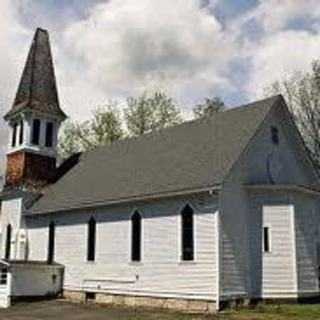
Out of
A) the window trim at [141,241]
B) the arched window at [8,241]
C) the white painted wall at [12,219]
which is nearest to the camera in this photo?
the window trim at [141,241]

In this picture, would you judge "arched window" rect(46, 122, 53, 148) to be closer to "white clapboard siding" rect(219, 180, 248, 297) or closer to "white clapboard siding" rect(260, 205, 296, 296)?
"white clapboard siding" rect(219, 180, 248, 297)

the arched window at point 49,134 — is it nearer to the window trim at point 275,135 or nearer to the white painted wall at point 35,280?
the white painted wall at point 35,280

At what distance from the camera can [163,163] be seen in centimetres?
2798

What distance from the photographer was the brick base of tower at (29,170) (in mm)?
36406

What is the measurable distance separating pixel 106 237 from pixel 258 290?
8.46 metres

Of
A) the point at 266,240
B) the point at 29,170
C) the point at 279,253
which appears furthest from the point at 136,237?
the point at 29,170

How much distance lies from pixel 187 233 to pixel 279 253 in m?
4.07

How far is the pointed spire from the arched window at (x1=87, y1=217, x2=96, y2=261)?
12047 millimetres

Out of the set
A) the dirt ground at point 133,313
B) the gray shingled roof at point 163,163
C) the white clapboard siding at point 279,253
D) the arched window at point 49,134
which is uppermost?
the arched window at point 49,134

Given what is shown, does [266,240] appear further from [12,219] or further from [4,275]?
[12,219]

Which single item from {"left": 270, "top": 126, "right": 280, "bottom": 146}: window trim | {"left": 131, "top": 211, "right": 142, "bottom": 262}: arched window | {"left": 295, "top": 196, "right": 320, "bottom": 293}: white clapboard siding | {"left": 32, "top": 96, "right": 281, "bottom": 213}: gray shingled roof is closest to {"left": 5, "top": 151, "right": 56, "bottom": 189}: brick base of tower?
{"left": 32, "top": 96, "right": 281, "bottom": 213}: gray shingled roof

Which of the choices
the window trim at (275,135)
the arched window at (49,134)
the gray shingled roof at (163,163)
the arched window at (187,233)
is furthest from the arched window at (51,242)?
the window trim at (275,135)

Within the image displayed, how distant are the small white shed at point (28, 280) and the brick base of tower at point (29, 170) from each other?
727 cm

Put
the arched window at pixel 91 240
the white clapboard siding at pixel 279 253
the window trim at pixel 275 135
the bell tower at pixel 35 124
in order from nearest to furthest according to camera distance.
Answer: the white clapboard siding at pixel 279 253
the window trim at pixel 275 135
the arched window at pixel 91 240
the bell tower at pixel 35 124
